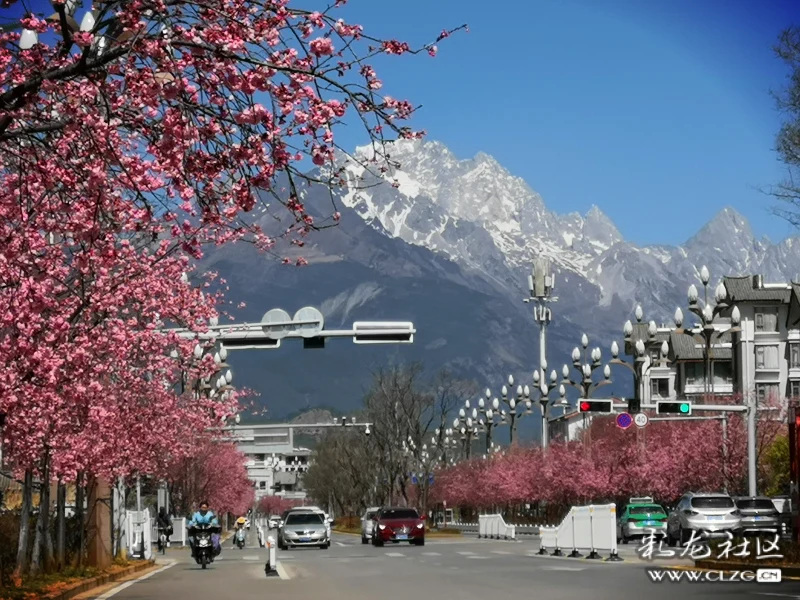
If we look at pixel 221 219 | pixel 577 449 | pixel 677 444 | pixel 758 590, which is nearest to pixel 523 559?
pixel 758 590

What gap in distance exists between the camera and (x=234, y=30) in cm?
1242

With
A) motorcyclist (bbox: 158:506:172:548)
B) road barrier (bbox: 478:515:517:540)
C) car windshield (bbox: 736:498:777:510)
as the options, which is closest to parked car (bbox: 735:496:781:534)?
Answer: car windshield (bbox: 736:498:777:510)

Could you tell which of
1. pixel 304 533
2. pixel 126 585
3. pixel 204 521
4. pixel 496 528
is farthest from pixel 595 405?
pixel 496 528

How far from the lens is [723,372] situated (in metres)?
128

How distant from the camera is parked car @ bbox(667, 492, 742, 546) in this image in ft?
144

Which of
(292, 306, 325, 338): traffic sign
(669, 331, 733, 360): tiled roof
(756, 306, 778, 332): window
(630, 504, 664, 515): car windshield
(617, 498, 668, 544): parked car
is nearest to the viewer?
(292, 306, 325, 338): traffic sign

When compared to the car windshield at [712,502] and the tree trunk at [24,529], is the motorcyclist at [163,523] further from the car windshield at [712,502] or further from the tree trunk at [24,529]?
the tree trunk at [24,529]

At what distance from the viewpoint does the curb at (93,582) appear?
2459cm

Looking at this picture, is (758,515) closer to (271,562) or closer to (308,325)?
(308,325)

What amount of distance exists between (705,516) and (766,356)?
3216 inches

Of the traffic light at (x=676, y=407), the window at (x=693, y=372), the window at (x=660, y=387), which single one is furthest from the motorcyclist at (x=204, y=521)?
the window at (x=660, y=387)

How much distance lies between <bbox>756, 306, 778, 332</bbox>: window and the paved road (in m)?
87.1

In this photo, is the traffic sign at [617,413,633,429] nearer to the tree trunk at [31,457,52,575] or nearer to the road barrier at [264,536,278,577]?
the road barrier at [264,536,278,577]

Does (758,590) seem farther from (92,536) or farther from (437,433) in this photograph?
(437,433)
